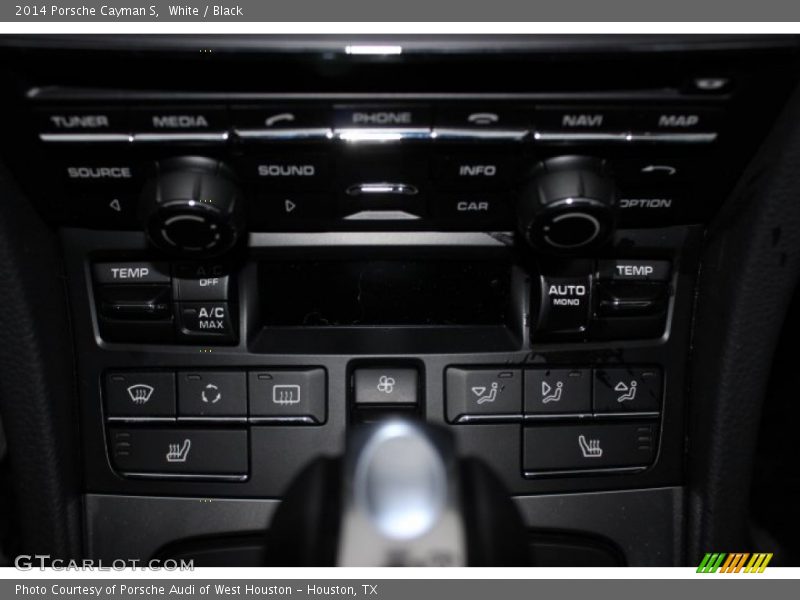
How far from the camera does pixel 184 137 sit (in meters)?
0.79

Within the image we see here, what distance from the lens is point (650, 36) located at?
2.39 feet

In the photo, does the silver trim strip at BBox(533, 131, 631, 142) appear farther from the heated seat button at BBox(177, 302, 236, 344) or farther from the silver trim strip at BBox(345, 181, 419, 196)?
the heated seat button at BBox(177, 302, 236, 344)

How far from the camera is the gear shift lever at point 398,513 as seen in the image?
2.06 feet

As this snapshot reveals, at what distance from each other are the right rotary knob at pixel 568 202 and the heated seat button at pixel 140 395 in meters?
0.44

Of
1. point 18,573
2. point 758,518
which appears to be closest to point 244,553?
point 18,573

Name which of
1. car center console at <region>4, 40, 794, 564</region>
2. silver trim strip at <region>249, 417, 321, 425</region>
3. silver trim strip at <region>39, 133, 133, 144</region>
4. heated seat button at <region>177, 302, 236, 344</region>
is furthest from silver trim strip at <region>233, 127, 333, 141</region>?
silver trim strip at <region>249, 417, 321, 425</region>

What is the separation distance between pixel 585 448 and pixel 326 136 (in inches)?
18.4

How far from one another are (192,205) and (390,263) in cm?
25

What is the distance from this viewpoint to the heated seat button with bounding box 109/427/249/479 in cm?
97

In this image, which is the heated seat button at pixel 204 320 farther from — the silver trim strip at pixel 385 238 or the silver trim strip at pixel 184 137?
the silver trim strip at pixel 184 137

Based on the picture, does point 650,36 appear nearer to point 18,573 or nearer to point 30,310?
point 30,310

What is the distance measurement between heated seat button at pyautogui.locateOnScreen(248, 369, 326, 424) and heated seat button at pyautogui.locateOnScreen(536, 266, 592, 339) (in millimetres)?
258

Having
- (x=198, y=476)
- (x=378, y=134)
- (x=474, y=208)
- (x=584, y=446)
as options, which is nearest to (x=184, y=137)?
(x=378, y=134)

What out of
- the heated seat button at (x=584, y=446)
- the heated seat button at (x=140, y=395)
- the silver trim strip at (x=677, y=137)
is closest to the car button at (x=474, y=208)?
the silver trim strip at (x=677, y=137)
